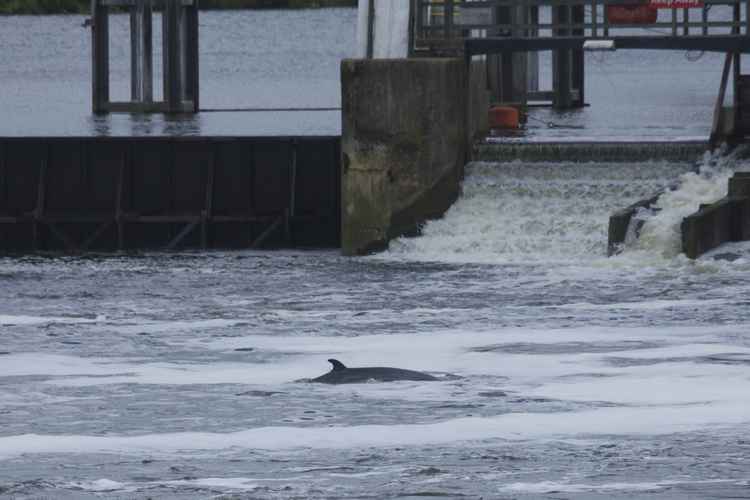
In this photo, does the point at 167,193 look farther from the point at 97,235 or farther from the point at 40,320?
the point at 40,320

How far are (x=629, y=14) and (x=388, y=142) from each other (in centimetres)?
479

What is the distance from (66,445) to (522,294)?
9.85 m

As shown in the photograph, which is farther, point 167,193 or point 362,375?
point 167,193

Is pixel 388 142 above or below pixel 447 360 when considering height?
above

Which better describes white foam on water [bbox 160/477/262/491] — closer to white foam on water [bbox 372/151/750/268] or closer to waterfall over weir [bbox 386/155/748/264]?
white foam on water [bbox 372/151/750/268]

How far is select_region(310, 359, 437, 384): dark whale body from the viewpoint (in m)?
18.2

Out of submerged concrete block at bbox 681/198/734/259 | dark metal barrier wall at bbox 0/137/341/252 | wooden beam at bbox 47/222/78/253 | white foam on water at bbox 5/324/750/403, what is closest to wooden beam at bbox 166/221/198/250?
dark metal barrier wall at bbox 0/137/341/252

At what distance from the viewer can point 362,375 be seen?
18.3 meters

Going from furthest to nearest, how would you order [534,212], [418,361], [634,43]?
[634,43] → [534,212] → [418,361]

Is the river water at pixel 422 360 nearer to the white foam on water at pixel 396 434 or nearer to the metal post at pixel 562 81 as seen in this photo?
the white foam on water at pixel 396 434

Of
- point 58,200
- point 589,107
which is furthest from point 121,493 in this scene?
point 589,107

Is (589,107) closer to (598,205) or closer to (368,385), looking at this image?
(598,205)

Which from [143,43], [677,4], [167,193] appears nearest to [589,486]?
[677,4]

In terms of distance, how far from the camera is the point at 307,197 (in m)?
31.6
